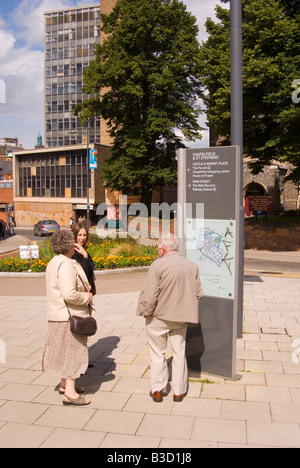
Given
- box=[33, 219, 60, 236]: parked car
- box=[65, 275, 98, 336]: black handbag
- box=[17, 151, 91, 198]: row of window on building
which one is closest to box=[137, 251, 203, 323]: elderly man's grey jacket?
box=[65, 275, 98, 336]: black handbag

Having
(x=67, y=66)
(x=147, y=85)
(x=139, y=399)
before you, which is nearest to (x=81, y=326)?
(x=139, y=399)

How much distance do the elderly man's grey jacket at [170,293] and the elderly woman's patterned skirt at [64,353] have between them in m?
0.81

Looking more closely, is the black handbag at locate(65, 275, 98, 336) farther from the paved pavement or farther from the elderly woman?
the paved pavement

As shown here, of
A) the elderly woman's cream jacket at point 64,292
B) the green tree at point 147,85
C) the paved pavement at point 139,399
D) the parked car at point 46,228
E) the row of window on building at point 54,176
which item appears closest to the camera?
the paved pavement at point 139,399

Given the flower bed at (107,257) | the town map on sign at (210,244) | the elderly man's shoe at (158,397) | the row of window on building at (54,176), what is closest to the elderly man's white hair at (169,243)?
the town map on sign at (210,244)

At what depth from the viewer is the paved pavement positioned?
4.25m

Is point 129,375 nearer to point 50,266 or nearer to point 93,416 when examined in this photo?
point 93,416

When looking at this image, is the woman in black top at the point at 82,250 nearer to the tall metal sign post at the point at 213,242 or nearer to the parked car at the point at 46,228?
the tall metal sign post at the point at 213,242

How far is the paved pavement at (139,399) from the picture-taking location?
4254 mm

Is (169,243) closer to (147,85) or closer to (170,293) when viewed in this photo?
(170,293)

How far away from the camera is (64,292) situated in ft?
15.8

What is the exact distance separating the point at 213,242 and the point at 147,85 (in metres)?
30.3
